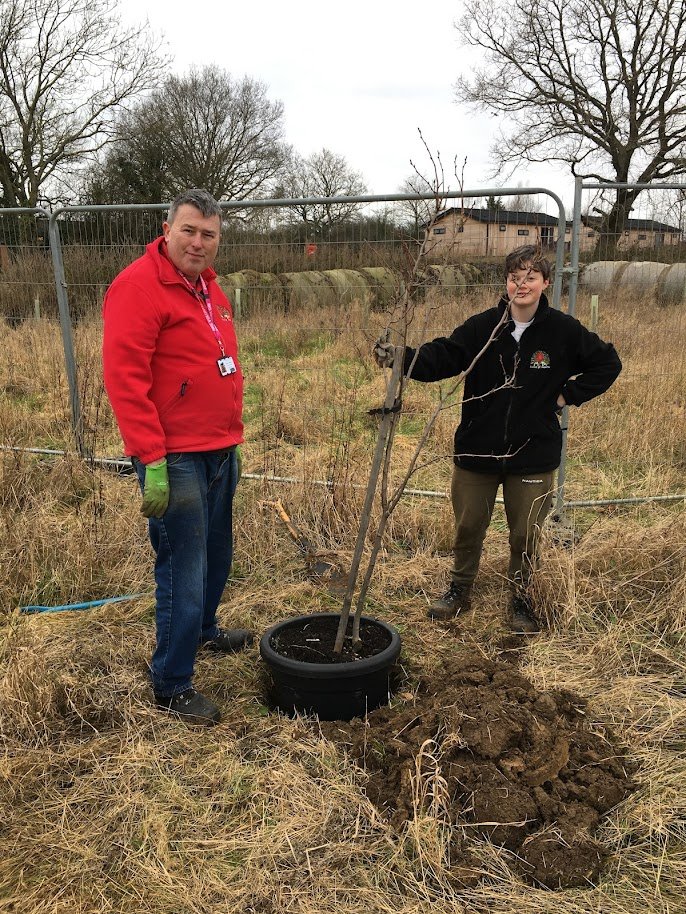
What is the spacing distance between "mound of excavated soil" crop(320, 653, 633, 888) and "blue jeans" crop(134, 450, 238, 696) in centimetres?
62

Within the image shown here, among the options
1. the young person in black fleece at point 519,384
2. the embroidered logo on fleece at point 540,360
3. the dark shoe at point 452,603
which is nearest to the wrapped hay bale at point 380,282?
the young person in black fleece at point 519,384

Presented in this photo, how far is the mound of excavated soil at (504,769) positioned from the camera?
1979mm

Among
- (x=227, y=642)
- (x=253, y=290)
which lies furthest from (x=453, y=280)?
(x=227, y=642)

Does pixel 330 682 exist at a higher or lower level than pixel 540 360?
lower

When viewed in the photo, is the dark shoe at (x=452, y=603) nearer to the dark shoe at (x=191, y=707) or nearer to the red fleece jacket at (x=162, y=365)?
the dark shoe at (x=191, y=707)

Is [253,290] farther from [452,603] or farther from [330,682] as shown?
[330,682]

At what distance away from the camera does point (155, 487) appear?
2.28 meters

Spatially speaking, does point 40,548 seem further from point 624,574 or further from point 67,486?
point 624,574

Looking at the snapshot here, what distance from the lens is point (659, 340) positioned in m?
4.85

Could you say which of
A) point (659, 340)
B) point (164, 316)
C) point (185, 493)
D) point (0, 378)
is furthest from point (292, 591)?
point (0, 378)

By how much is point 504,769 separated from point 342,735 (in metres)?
0.61

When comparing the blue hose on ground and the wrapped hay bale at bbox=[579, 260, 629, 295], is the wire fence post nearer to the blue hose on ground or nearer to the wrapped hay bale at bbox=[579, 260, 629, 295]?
the blue hose on ground

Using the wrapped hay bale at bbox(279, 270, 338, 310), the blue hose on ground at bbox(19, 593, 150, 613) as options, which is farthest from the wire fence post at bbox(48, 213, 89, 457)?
the blue hose on ground at bbox(19, 593, 150, 613)

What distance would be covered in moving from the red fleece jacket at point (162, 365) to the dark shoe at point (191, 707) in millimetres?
985
